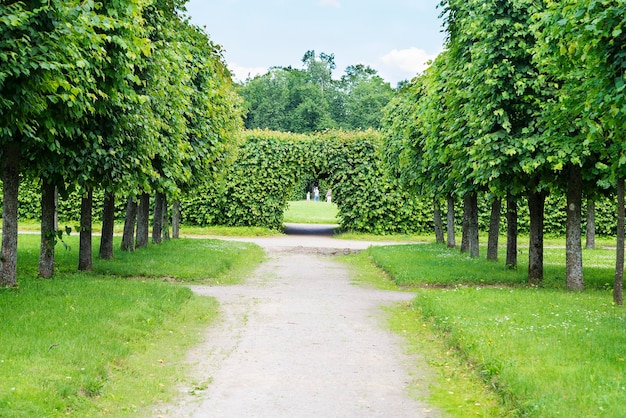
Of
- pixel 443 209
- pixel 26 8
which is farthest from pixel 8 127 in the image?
pixel 443 209

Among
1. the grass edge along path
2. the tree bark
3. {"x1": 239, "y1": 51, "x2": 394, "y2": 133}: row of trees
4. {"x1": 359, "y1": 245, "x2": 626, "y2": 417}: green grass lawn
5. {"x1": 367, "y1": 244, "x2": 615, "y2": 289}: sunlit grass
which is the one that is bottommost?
the grass edge along path

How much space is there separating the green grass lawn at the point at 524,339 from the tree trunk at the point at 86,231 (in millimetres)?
7333

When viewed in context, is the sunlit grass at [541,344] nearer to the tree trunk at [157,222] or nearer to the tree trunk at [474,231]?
the tree trunk at [474,231]

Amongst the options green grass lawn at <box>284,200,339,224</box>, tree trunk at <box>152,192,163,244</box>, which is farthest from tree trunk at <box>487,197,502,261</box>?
green grass lawn at <box>284,200,339,224</box>

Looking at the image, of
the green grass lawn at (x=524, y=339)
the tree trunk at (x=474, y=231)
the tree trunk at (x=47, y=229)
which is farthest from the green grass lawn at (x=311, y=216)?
the tree trunk at (x=47, y=229)

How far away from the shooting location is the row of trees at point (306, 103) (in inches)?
3469

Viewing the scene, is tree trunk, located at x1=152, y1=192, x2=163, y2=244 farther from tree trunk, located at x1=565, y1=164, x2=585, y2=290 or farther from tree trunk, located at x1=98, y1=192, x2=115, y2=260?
tree trunk, located at x1=565, y1=164, x2=585, y2=290

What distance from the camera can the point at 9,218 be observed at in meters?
12.4

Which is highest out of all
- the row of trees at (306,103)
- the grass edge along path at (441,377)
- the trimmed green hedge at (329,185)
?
the row of trees at (306,103)

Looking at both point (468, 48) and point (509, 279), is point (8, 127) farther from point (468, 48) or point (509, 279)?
point (509, 279)

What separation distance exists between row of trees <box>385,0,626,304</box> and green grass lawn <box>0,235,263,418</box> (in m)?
6.47

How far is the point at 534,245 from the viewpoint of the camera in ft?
54.3

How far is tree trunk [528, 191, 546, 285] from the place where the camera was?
648 inches

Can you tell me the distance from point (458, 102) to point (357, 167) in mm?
19564
